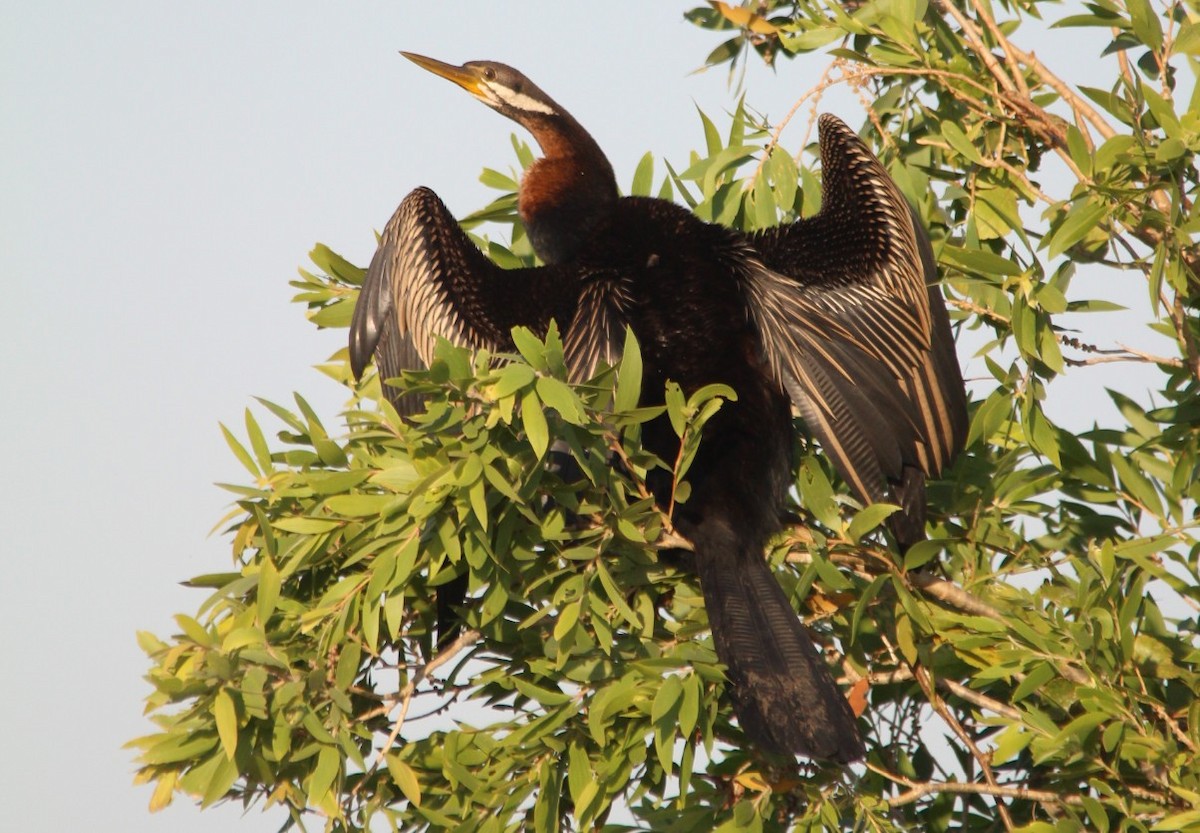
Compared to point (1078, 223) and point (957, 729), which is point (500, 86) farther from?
point (957, 729)

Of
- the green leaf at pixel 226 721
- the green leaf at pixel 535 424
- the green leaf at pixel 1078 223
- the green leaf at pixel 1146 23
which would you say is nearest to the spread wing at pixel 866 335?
the green leaf at pixel 1078 223

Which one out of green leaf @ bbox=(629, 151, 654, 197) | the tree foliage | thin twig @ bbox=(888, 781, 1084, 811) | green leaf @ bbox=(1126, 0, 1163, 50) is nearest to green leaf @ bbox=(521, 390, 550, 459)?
the tree foliage

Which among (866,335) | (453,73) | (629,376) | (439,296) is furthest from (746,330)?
(453,73)

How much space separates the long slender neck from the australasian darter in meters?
0.01

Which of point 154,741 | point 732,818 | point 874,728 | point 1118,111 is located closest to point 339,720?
point 154,741

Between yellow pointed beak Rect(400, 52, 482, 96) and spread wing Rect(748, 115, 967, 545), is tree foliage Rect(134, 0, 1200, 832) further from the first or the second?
yellow pointed beak Rect(400, 52, 482, 96)

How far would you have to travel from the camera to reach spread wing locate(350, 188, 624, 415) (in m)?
3.10

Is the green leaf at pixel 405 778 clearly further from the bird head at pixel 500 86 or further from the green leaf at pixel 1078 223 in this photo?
the bird head at pixel 500 86

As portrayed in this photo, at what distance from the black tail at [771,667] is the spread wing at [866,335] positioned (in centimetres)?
42

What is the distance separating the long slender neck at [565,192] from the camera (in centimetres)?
356

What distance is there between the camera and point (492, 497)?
2.13 meters

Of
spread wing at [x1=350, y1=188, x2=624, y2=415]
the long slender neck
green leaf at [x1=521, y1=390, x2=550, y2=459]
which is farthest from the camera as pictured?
the long slender neck

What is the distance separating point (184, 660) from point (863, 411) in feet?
5.05

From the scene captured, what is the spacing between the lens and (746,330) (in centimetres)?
303
